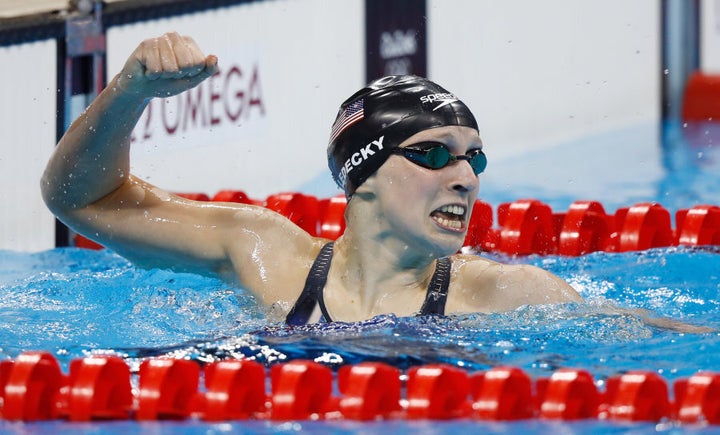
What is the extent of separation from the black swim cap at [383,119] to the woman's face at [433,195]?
31 mm

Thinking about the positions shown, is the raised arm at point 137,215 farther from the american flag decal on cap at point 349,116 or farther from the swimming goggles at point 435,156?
the swimming goggles at point 435,156

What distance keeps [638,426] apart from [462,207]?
0.83 meters

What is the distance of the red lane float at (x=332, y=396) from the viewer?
7.36 ft

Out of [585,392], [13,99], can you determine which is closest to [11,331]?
[585,392]

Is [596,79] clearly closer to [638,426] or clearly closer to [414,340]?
[414,340]

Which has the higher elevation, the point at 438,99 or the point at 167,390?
the point at 438,99

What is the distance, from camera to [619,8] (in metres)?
7.07

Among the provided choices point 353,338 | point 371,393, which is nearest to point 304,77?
point 353,338

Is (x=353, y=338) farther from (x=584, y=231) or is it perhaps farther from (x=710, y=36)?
(x=710, y=36)

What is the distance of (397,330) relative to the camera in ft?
9.39

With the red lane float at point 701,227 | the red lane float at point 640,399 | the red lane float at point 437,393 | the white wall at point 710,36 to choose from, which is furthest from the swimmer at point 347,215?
the white wall at point 710,36

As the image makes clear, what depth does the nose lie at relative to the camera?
2803 mm

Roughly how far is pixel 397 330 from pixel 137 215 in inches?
32.0

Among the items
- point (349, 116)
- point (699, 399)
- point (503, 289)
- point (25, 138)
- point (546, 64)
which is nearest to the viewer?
point (699, 399)
